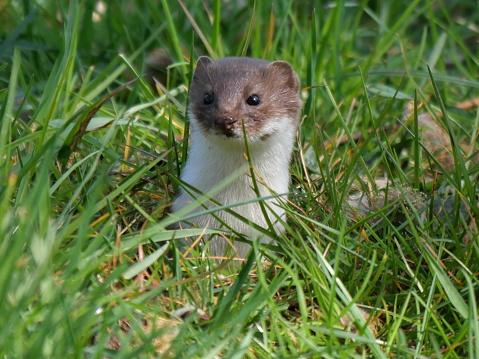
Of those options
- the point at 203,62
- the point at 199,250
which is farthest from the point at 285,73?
the point at 199,250

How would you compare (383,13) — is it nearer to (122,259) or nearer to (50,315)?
(122,259)

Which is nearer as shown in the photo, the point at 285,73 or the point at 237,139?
the point at 237,139

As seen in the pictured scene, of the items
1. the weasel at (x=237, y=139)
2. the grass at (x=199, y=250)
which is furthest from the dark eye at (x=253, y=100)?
the grass at (x=199, y=250)

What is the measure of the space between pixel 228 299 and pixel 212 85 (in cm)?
134

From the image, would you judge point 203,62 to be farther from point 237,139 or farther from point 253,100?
point 237,139

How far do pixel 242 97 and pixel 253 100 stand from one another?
0.26ft

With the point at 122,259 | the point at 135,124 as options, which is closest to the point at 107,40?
the point at 135,124

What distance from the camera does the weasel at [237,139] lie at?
362cm

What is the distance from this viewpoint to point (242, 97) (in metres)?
3.71

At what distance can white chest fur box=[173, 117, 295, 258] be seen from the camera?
365 centimetres

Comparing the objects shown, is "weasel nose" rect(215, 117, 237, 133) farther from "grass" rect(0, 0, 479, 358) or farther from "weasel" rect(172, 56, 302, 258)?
"grass" rect(0, 0, 479, 358)

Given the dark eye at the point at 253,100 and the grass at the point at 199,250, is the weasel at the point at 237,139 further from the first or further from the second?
the grass at the point at 199,250

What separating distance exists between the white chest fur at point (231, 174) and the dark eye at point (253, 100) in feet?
0.42

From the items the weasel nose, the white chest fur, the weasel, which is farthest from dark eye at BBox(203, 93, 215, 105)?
the weasel nose
